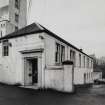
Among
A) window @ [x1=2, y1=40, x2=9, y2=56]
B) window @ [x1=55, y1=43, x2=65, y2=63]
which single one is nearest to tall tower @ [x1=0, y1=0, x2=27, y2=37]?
window @ [x1=2, y1=40, x2=9, y2=56]

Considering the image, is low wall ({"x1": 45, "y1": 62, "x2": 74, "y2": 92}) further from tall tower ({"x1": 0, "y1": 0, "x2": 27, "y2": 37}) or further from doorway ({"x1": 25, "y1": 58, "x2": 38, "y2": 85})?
tall tower ({"x1": 0, "y1": 0, "x2": 27, "y2": 37})

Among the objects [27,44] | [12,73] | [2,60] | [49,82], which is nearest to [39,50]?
[27,44]

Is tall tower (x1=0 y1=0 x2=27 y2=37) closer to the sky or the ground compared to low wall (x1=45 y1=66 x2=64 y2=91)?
closer to the sky

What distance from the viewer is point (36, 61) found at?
15836 mm

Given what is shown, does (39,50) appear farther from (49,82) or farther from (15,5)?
(15,5)

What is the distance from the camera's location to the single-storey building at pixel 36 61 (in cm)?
1276

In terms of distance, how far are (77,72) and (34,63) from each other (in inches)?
407

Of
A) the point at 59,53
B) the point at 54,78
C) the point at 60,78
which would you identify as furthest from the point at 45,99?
the point at 59,53

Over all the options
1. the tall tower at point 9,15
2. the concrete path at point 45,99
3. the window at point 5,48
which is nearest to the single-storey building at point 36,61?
the window at point 5,48

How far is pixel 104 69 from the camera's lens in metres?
61.2

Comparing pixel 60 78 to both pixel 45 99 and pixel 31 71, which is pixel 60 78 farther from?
pixel 31 71

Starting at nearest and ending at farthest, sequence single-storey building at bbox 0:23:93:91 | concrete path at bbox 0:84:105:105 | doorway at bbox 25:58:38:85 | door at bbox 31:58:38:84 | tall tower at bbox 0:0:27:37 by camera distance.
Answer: concrete path at bbox 0:84:105:105 → single-storey building at bbox 0:23:93:91 → doorway at bbox 25:58:38:85 → door at bbox 31:58:38:84 → tall tower at bbox 0:0:27:37

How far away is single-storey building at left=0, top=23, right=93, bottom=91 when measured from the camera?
1276 cm

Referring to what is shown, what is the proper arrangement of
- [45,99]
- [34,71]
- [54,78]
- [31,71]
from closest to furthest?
1. [45,99]
2. [54,78]
3. [31,71]
4. [34,71]
